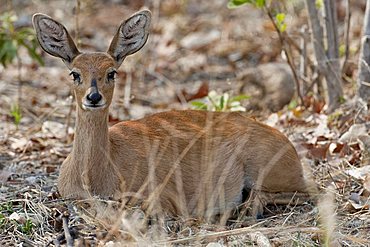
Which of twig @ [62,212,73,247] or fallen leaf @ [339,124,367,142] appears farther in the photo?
fallen leaf @ [339,124,367,142]

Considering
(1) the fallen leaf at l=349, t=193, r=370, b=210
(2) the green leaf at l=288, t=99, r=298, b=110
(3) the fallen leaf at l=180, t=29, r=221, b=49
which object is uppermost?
(1) the fallen leaf at l=349, t=193, r=370, b=210

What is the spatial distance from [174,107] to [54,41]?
4139 millimetres

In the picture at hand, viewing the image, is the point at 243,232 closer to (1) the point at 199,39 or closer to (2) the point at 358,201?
(2) the point at 358,201

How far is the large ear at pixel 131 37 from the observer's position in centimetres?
633

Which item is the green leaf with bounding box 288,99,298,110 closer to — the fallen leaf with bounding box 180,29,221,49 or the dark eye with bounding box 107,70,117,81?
the dark eye with bounding box 107,70,117,81

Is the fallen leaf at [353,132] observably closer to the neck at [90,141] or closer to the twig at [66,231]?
the neck at [90,141]

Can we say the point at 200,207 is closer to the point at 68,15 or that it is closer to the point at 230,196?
the point at 230,196

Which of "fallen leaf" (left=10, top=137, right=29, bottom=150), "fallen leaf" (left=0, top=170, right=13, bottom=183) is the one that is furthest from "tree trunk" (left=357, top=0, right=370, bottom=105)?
"fallen leaf" (left=0, top=170, right=13, bottom=183)

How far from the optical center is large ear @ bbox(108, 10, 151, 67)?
633cm

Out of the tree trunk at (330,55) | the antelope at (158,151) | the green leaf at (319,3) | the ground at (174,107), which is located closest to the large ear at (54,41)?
the antelope at (158,151)

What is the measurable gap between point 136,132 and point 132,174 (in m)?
0.50

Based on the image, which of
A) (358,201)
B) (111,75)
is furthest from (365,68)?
(111,75)

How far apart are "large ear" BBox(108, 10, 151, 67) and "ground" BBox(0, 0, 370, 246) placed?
4.03 feet

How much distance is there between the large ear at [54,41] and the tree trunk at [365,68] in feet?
10.8
